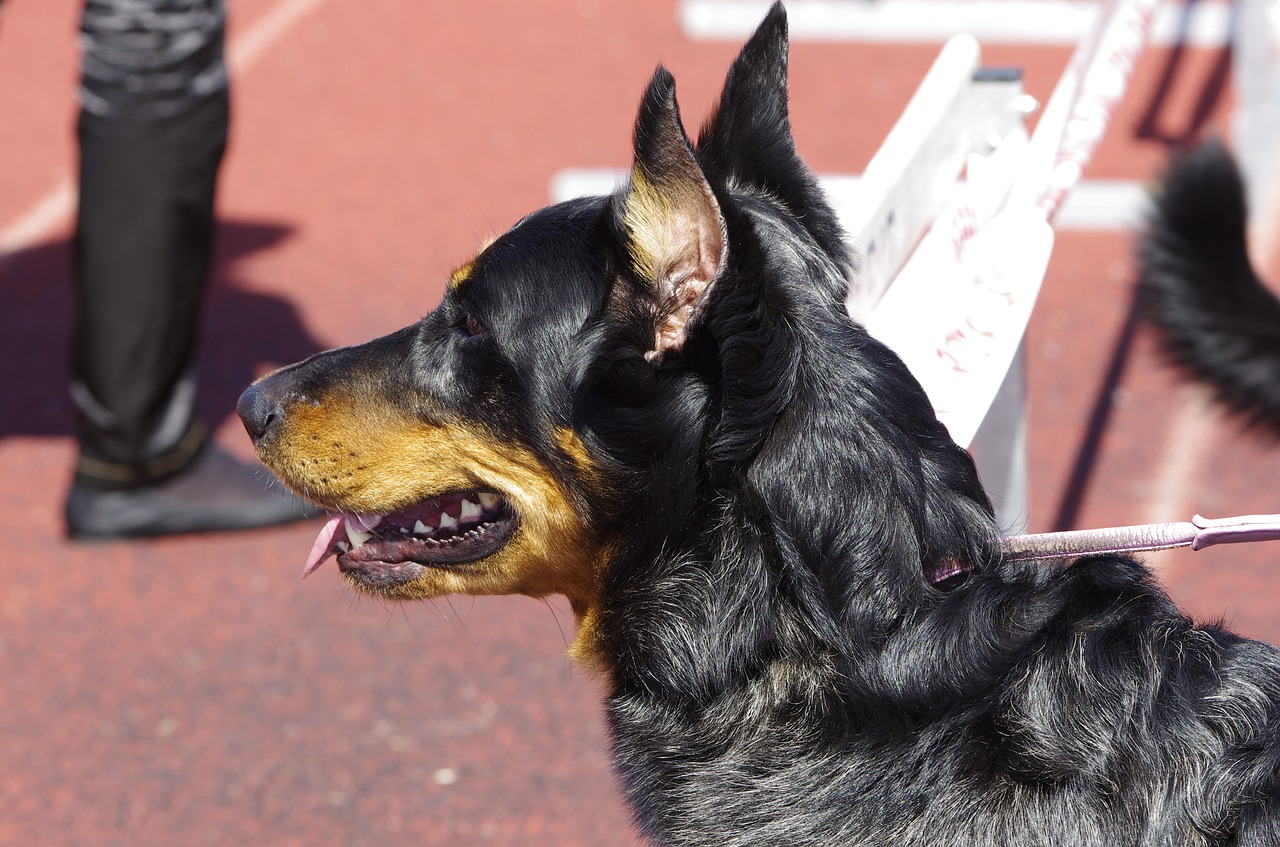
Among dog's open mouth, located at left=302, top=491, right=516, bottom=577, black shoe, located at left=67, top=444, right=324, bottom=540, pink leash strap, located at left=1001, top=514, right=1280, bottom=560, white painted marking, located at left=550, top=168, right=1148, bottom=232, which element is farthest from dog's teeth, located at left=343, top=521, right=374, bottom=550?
white painted marking, located at left=550, top=168, right=1148, bottom=232

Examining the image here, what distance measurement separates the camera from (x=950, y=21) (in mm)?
9117

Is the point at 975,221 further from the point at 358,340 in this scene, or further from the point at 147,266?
the point at 358,340

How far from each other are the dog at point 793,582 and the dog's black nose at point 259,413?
16.6 inches

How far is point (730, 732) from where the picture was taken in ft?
6.79

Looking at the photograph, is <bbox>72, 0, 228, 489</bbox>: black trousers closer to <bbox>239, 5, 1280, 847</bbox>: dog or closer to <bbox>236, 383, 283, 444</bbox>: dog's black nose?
<bbox>236, 383, 283, 444</bbox>: dog's black nose

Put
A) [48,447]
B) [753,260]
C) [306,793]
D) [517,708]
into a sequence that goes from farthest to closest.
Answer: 1. [48,447]
2. [517,708]
3. [306,793]
4. [753,260]

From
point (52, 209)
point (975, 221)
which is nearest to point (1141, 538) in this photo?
point (975, 221)

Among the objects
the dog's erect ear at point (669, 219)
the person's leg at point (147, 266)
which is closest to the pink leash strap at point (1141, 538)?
the dog's erect ear at point (669, 219)

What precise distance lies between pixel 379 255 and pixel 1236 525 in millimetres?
5238

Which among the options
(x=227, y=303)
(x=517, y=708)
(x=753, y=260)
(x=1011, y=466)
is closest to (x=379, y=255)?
(x=227, y=303)

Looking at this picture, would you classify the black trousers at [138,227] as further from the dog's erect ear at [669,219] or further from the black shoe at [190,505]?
the dog's erect ear at [669,219]

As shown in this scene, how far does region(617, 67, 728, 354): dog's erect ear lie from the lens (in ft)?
6.19

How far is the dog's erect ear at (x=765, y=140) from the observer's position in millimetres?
2359

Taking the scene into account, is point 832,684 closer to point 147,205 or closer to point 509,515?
point 509,515
